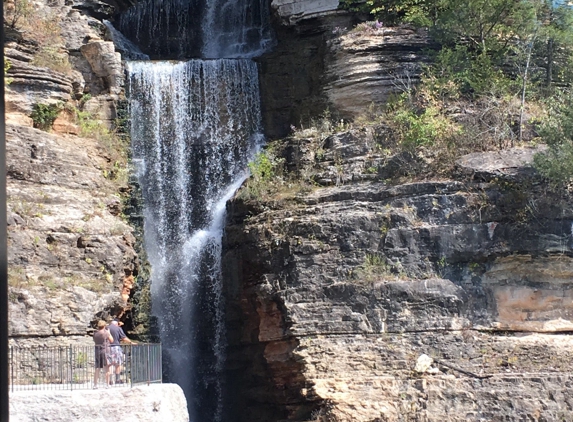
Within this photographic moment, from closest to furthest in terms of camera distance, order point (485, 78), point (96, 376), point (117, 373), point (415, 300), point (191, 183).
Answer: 1. point (96, 376)
2. point (117, 373)
3. point (415, 300)
4. point (485, 78)
5. point (191, 183)

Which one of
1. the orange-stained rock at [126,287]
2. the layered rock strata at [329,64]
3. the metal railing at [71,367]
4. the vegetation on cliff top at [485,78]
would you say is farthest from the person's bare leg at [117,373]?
the layered rock strata at [329,64]

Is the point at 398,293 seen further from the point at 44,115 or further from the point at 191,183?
the point at 44,115

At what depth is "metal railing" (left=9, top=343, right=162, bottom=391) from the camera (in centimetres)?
1684

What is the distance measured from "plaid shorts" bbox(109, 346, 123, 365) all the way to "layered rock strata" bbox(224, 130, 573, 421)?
494 centimetres

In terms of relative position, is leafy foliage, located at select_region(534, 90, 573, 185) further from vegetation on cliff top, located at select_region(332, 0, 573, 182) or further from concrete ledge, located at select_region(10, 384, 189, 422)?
concrete ledge, located at select_region(10, 384, 189, 422)

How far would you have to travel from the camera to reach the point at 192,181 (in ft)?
84.6

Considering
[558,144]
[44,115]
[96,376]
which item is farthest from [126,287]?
[558,144]

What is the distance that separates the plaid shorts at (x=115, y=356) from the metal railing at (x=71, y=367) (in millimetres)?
184

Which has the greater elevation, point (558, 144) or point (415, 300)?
point (558, 144)

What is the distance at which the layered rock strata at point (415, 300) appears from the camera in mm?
20016

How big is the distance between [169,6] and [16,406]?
1924cm

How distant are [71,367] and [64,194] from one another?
5.56 meters

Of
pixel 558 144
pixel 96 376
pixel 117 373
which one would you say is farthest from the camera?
pixel 558 144

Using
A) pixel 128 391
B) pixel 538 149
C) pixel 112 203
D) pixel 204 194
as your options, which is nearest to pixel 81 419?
pixel 128 391
